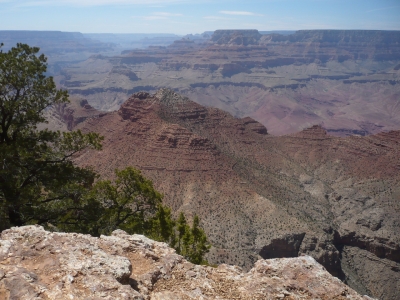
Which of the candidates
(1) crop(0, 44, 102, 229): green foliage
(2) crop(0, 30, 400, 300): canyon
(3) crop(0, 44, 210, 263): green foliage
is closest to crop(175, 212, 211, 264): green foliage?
(3) crop(0, 44, 210, 263): green foliage

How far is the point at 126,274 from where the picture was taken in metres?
9.83

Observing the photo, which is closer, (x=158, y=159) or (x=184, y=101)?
(x=158, y=159)

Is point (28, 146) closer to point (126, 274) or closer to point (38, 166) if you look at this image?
point (38, 166)

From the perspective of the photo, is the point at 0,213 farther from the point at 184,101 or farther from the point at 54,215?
the point at 184,101

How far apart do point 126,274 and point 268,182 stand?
53427 mm

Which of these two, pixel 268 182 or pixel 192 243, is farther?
pixel 268 182

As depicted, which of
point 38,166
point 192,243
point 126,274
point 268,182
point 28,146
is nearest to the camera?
point 126,274

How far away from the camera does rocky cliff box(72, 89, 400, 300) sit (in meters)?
46.4

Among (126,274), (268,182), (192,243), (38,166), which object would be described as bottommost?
(268,182)

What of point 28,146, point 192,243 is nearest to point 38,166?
point 28,146

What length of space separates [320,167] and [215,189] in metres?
33.9

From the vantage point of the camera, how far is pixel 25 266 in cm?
965

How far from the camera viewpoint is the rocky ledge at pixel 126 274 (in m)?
8.82

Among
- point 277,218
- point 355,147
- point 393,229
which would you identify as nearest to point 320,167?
point 355,147
